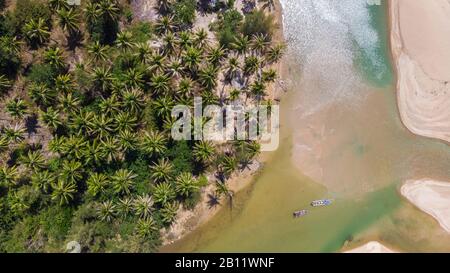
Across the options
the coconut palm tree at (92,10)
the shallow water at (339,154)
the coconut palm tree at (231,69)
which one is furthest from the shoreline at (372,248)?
the coconut palm tree at (92,10)

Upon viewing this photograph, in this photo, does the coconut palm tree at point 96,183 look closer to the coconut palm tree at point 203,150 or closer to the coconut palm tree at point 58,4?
the coconut palm tree at point 203,150

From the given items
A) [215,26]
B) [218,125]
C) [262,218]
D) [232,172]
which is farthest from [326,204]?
[215,26]

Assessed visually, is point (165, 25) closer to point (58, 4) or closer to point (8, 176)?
point (58, 4)

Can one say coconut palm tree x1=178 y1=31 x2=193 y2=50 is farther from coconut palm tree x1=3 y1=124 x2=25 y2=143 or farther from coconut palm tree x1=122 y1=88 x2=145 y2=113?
coconut palm tree x1=3 y1=124 x2=25 y2=143

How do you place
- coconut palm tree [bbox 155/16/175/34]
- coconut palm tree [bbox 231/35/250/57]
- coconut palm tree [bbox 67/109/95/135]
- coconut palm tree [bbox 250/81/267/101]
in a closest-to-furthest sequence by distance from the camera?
coconut palm tree [bbox 67/109/95/135], coconut palm tree [bbox 155/16/175/34], coconut palm tree [bbox 231/35/250/57], coconut palm tree [bbox 250/81/267/101]

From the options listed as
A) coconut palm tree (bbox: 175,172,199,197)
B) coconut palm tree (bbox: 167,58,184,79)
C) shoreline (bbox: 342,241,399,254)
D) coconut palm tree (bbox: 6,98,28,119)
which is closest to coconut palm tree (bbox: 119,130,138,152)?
coconut palm tree (bbox: 175,172,199,197)

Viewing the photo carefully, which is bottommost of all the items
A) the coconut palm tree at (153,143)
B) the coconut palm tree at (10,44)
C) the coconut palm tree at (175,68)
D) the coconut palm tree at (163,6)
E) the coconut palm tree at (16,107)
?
the coconut palm tree at (153,143)
